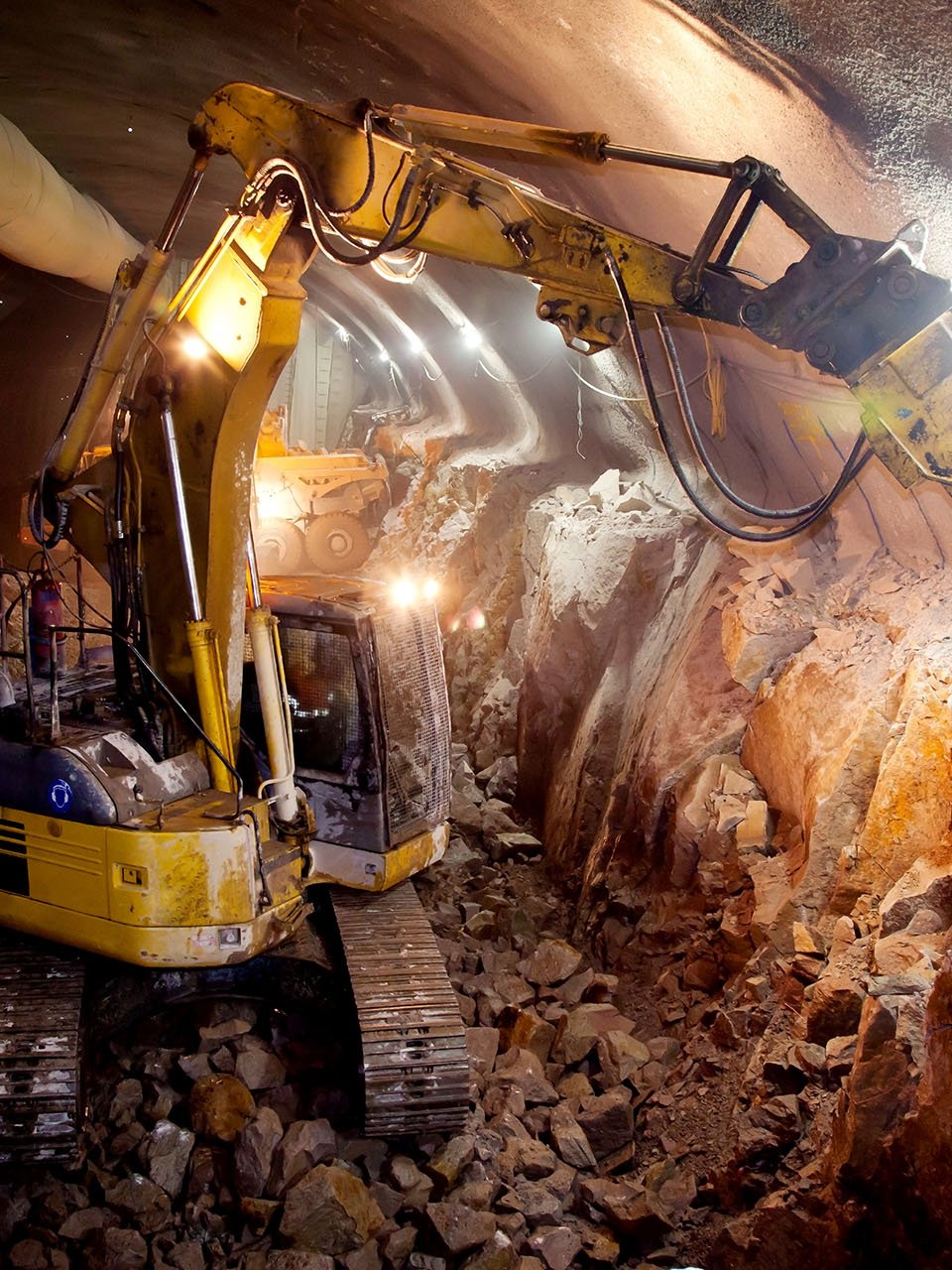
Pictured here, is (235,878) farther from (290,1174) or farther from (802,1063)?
(802,1063)

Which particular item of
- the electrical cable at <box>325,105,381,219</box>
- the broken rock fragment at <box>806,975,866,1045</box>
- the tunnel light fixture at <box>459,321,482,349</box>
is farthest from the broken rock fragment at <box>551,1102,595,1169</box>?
the tunnel light fixture at <box>459,321,482,349</box>

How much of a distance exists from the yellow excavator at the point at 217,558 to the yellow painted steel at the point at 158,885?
1 centimetres

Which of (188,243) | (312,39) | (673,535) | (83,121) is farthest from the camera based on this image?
(188,243)

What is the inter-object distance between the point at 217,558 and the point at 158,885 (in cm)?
144

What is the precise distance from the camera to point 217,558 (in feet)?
14.9

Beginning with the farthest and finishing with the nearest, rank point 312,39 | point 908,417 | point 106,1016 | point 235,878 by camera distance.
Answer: point 312,39 → point 106,1016 → point 235,878 → point 908,417

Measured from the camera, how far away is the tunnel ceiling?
14.0 ft

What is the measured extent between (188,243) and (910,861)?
1626cm

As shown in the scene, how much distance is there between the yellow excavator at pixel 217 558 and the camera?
418 centimetres

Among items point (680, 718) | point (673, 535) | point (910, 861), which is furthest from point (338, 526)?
point (910, 861)

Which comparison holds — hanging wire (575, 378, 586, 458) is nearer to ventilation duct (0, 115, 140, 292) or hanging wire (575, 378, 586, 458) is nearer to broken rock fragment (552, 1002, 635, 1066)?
ventilation duct (0, 115, 140, 292)

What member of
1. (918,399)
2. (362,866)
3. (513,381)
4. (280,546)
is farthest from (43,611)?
(280,546)

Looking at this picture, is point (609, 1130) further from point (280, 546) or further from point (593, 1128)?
point (280, 546)

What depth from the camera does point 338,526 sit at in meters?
14.3
